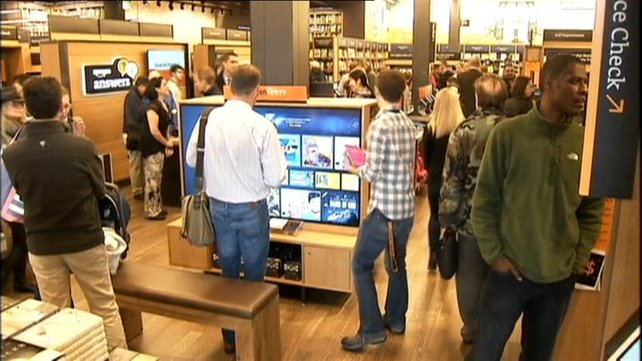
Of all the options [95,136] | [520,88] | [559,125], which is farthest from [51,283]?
[95,136]

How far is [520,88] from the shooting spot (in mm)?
4418

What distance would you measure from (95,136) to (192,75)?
2609mm

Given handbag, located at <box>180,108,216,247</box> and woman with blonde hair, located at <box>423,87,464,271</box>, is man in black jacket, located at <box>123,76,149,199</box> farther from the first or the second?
woman with blonde hair, located at <box>423,87,464,271</box>

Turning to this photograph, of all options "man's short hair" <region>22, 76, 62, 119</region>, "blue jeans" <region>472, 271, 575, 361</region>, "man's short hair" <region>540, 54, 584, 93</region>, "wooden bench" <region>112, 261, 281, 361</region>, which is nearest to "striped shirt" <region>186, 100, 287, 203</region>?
"wooden bench" <region>112, 261, 281, 361</region>

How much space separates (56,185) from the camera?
2414 mm

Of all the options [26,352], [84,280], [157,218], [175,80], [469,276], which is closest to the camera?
[26,352]

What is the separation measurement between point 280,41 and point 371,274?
1410mm

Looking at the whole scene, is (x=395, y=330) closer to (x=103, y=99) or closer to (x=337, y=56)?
(x=103, y=99)

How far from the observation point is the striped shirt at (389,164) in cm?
299

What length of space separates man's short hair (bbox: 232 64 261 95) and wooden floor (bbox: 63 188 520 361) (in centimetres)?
156

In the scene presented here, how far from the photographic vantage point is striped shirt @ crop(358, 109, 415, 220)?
2.99 meters

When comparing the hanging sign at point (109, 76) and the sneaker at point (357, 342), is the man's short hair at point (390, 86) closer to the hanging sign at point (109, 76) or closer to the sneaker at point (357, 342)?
the sneaker at point (357, 342)

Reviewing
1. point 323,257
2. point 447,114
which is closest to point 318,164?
point 323,257

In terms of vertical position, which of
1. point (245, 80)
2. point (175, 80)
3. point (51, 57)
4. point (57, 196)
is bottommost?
point (57, 196)
